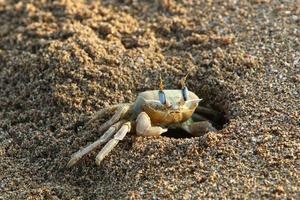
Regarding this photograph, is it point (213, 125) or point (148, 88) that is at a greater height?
point (148, 88)

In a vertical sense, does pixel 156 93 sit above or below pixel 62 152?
above

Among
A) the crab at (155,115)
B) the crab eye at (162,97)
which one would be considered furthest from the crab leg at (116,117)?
the crab eye at (162,97)

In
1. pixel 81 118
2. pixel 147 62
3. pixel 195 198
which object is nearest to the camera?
pixel 195 198

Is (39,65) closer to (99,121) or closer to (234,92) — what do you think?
(99,121)

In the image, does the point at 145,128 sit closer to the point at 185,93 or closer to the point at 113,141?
the point at 113,141

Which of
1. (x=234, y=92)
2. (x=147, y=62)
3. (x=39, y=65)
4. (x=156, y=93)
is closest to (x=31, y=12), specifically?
(x=39, y=65)

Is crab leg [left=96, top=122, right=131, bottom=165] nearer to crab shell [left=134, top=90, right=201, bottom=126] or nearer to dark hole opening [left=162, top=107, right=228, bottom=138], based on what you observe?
crab shell [left=134, top=90, right=201, bottom=126]

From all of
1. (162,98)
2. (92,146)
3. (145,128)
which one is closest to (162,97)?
(162,98)
